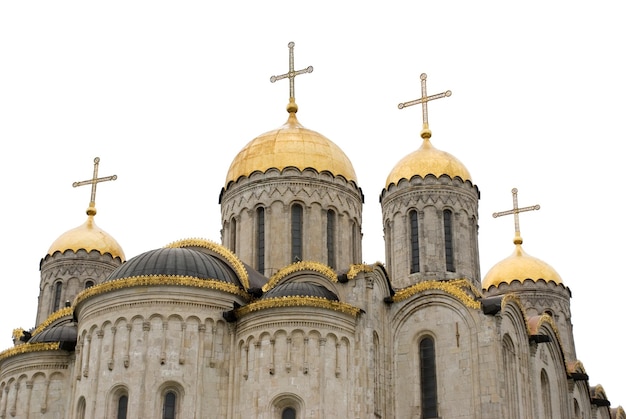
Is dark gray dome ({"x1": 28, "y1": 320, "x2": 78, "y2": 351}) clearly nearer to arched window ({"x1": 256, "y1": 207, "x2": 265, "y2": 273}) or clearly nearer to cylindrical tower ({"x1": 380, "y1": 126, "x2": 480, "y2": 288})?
arched window ({"x1": 256, "y1": 207, "x2": 265, "y2": 273})

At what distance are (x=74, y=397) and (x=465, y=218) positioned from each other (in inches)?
534

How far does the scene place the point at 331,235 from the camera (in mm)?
29234

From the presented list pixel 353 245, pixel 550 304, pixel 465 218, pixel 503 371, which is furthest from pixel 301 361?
pixel 550 304

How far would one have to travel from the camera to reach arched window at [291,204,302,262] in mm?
28312

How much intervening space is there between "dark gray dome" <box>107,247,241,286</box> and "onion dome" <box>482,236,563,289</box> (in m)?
14.5

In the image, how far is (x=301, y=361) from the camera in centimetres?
2233

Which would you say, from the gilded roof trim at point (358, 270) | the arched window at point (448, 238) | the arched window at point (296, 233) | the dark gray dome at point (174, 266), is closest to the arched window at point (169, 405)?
the dark gray dome at point (174, 266)

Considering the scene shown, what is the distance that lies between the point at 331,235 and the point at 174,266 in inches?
270

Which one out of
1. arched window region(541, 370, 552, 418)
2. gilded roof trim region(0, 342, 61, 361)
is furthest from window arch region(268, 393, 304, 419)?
arched window region(541, 370, 552, 418)

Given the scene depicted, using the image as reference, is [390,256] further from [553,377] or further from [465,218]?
[553,377]

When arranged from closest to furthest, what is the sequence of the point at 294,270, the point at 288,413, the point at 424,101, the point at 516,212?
1. the point at 288,413
2. the point at 294,270
3. the point at 424,101
4. the point at 516,212

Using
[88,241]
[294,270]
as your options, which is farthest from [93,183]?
[294,270]

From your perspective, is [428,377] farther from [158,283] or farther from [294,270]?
[158,283]

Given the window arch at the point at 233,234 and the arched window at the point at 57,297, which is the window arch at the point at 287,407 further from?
the arched window at the point at 57,297
